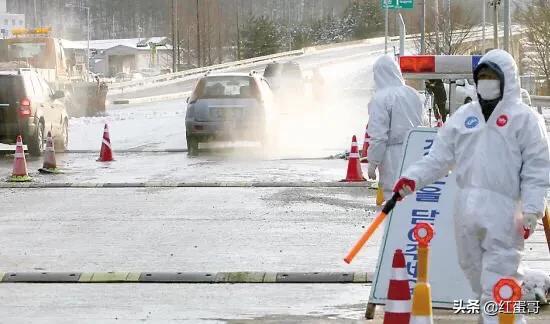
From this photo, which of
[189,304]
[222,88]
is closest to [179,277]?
[189,304]

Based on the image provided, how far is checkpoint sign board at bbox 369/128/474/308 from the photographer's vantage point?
825 centimetres

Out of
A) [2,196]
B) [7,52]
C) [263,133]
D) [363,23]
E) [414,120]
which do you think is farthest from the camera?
[363,23]

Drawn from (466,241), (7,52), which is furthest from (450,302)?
(7,52)

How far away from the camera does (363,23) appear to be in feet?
469

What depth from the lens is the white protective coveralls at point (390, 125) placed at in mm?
11453

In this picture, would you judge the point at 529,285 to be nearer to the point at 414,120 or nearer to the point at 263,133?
the point at 414,120

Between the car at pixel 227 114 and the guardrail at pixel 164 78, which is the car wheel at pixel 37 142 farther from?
the guardrail at pixel 164 78

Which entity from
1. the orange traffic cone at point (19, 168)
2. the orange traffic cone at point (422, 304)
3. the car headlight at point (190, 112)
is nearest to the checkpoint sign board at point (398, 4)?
the car headlight at point (190, 112)

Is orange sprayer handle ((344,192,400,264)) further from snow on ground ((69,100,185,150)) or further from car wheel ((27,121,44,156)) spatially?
snow on ground ((69,100,185,150))

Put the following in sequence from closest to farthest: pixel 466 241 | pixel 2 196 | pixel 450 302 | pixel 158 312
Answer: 1. pixel 466 241
2. pixel 450 302
3. pixel 158 312
4. pixel 2 196

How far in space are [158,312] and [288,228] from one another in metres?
4.89

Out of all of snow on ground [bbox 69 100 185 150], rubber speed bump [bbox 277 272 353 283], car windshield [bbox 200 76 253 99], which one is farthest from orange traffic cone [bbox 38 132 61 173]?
rubber speed bump [bbox 277 272 353 283]

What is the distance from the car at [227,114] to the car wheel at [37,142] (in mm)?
2781

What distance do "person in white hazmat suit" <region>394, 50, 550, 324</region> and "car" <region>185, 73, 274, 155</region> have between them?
17.8 m
